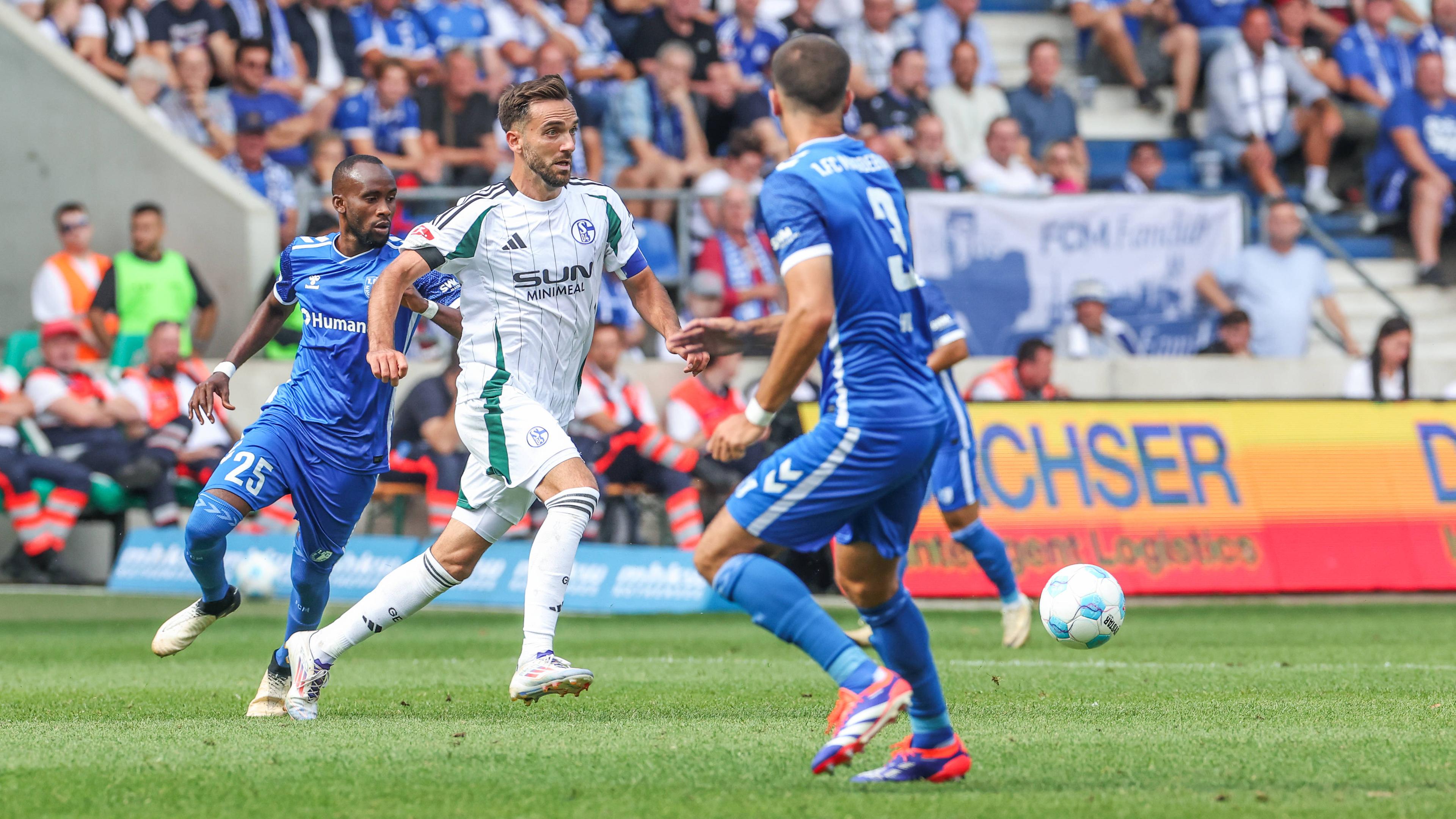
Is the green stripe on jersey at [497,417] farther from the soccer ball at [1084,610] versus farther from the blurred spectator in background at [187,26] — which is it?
the blurred spectator in background at [187,26]

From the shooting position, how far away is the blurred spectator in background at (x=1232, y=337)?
1658cm

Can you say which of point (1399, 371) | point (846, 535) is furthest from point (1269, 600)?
point (846, 535)

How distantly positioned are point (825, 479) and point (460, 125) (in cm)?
1259

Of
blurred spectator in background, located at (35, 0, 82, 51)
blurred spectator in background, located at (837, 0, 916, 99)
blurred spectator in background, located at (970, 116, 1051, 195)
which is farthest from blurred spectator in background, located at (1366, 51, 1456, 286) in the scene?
blurred spectator in background, located at (35, 0, 82, 51)

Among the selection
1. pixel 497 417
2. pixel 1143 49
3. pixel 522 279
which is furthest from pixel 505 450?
pixel 1143 49

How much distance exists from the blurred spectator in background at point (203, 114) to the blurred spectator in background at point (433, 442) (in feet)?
13.6

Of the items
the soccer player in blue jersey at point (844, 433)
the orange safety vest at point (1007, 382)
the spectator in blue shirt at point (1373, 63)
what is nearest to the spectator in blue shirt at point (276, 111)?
the orange safety vest at point (1007, 382)

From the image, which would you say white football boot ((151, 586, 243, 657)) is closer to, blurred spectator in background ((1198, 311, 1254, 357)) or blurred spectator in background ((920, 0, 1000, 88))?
blurred spectator in background ((1198, 311, 1254, 357))

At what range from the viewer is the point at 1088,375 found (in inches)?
645

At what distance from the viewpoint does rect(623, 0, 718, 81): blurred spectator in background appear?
1811 centimetres

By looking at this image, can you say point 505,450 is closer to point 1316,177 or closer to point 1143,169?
point 1143,169

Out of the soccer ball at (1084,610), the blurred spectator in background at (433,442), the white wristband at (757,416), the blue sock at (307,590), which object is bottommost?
the blurred spectator in background at (433,442)

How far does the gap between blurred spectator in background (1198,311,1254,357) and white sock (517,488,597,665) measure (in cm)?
1107

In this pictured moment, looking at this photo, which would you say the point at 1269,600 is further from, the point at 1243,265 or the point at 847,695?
the point at 847,695
